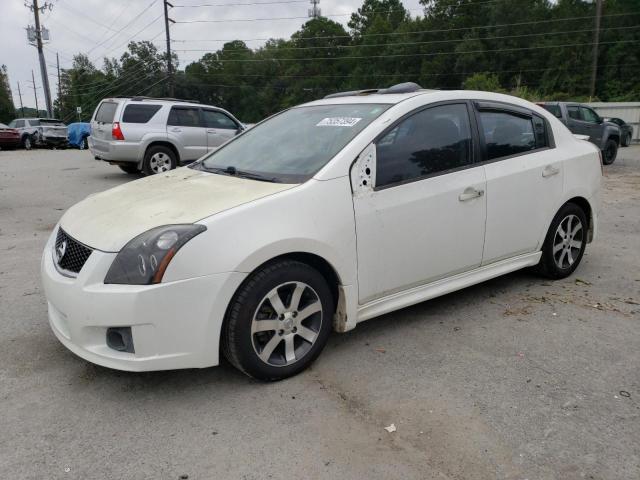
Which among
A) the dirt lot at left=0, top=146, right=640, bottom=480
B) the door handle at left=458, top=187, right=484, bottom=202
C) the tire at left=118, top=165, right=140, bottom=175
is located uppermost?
the door handle at left=458, top=187, right=484, bottom=202

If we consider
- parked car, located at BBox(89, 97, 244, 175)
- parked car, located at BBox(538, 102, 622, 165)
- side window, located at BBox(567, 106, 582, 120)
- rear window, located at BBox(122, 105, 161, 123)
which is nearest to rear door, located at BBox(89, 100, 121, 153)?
parked car, located at BBox(89, 97, 244, 175)

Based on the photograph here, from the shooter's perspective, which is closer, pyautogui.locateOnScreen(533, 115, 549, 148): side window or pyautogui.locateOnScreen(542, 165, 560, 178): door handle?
pyautogui.locateOnScreen(542, 165, 560, 178): door handle

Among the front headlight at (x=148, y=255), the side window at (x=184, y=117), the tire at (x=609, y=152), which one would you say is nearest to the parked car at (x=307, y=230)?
the front headlight at (x=148, y=255)

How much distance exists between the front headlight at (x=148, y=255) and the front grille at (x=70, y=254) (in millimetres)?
270

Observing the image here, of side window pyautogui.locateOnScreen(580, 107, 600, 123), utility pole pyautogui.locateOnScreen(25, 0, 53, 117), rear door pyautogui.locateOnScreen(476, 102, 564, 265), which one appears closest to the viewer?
rear door pyautogui.locateOnScreen(476, 102, 564, 265)

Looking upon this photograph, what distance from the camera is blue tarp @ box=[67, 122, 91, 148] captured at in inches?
994

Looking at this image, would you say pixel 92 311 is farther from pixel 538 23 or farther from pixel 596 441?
pixel 538 23

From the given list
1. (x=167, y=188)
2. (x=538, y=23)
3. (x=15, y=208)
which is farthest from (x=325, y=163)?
(x=538, y=23)

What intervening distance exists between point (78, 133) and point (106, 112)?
14.9m

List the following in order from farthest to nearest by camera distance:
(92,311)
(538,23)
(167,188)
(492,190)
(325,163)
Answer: (538,23) < (492,190) < (167,188) < (325,163) < (92,311)

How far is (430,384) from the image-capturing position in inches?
125

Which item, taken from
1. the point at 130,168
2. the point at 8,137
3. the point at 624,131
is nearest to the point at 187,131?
the point at 130,168

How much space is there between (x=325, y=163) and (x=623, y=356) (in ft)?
7.50

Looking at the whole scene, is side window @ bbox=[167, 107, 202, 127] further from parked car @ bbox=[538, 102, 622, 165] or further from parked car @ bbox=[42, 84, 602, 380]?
parked car @ bbox=[538, 102, 622, 165]
